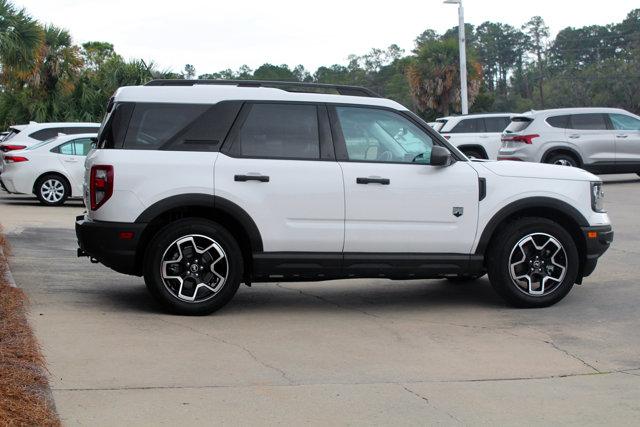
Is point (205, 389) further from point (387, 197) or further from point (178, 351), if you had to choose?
point (387, 197)

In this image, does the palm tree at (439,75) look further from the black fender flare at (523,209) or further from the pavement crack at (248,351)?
the pavement crack at (248,351)

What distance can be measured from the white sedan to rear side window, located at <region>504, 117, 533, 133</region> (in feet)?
32.0

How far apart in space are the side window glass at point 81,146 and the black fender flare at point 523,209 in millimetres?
12448

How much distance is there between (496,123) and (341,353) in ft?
68.2

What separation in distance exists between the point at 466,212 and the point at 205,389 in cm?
333

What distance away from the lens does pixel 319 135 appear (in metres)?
8.37

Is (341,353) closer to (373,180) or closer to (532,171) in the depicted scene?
(373,180)

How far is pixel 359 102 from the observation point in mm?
8547

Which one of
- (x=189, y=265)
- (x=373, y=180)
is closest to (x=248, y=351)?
(x=189, y=265)

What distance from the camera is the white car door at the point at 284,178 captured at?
815 centimetres

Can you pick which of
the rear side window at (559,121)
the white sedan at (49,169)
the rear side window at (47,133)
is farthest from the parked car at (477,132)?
the white sedan at (49,169)

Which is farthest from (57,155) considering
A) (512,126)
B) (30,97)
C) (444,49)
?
(444,49)

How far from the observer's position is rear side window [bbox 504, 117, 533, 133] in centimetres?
2295

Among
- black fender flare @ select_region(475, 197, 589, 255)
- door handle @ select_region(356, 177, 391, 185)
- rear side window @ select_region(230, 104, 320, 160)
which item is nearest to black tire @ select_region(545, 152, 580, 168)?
black fender flare @ select_region(475, 197, 589, 255)
